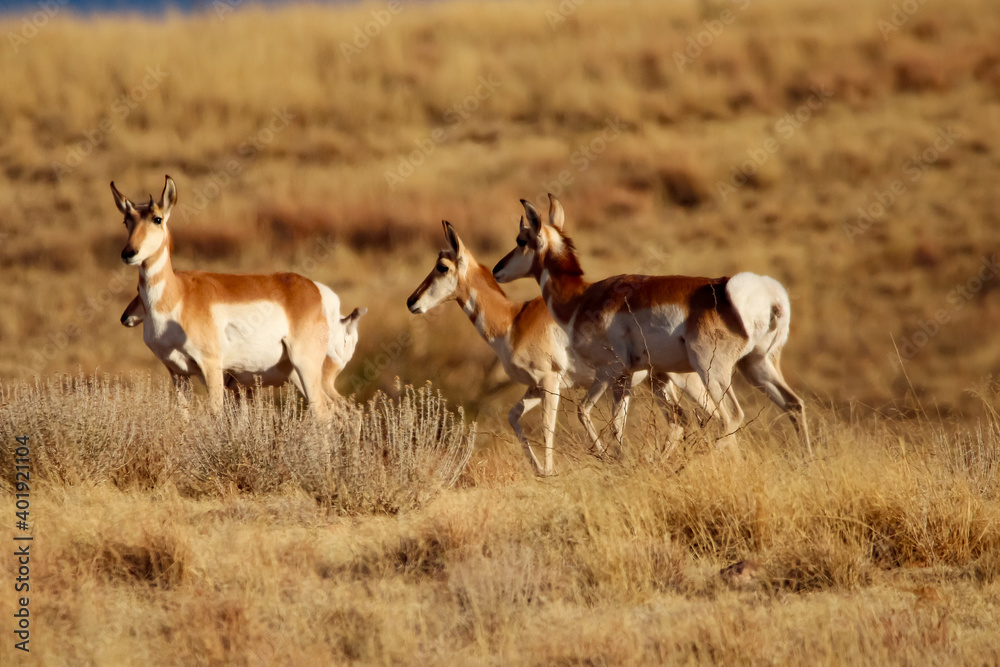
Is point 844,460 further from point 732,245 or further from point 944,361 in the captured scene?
point 732,245

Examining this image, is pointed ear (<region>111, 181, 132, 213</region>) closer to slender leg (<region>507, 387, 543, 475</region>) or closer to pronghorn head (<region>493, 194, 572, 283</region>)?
pronghorn head (<region>493, 194, 572, 283</region>)

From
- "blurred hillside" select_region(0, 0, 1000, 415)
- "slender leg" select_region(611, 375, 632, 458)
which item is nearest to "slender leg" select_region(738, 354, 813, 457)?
"slender leg" select_region(611, 375, 632, 458)

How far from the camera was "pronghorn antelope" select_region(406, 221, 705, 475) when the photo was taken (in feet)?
30.3

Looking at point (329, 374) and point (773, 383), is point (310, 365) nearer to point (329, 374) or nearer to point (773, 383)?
point (329, 374)

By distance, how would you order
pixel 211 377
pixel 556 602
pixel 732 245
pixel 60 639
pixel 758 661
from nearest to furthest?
1. pixel 758 661
2. pixel 60 639
3. pixel 556 602
4. pixel 211 377
5. pixel 732 245

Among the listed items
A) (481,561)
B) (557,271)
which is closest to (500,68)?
(557,271)

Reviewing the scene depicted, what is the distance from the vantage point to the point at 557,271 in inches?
360

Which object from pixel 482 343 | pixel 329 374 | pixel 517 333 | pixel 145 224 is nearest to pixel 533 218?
pixel 517 333

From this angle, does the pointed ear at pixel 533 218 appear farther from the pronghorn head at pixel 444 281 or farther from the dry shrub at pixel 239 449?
the dry shrub at pixel 239 449

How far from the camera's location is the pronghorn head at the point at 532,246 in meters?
9.28

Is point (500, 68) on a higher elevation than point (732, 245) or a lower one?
higher

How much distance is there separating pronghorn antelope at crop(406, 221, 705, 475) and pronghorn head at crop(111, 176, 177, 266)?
225cm

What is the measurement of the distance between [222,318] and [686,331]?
395 centimetres

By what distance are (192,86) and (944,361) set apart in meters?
20.6
